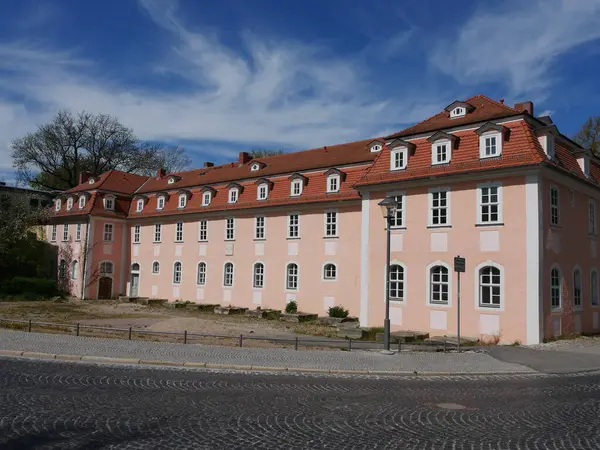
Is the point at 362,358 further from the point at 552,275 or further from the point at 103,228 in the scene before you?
the point at 103,228

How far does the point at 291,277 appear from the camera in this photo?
31312 millimetres

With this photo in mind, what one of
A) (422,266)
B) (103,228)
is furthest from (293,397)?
(103,228)

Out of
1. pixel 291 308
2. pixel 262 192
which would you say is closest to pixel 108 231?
pixel 262 192

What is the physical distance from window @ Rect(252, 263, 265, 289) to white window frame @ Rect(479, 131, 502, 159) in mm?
16023

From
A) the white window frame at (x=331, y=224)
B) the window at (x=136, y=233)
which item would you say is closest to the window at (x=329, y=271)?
the white window frame at (x=331, y=224)

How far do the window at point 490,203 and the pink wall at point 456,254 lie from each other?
20 cm

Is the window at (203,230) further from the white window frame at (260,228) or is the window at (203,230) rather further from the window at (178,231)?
the white window frame at (260,228)

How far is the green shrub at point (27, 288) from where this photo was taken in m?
38.8

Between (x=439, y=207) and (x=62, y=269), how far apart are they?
110 ft

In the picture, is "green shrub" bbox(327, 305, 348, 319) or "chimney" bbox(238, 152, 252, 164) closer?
"green shrub" bbox(327, 305, 348, 319)

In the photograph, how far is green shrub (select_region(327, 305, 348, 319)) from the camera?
91.4ft

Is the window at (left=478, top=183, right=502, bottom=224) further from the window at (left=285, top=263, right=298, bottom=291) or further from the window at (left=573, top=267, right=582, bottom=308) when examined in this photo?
the window at (left=285, top=263, right=298, bottom=291)

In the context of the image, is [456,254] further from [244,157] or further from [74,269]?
[74,269]

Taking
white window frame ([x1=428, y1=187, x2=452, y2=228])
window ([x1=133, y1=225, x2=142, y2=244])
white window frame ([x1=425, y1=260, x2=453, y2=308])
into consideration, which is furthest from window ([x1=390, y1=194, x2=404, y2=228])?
window ([x1=133, y1=225, x2=142, y2=244])
